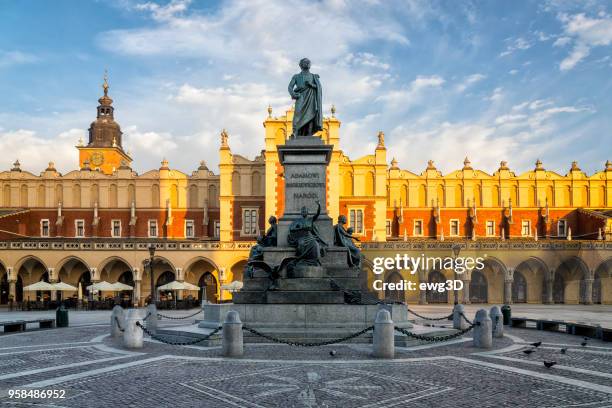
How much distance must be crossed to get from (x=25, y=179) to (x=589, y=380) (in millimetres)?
58599

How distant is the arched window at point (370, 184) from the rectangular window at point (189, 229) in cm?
1734

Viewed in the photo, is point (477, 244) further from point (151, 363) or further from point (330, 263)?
point (151, 363)

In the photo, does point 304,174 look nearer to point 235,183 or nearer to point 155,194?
point 235,183

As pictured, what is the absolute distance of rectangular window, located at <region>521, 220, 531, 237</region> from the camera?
59062 millimetres

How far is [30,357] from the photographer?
14547mm

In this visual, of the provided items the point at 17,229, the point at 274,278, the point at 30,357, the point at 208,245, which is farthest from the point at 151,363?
the point at 17,229

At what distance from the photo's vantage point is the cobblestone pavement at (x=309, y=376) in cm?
959

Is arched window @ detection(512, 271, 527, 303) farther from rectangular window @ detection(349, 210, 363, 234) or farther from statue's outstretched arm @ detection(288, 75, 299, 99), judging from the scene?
statue's outstretched arm @ detection(288, 75, 299, 99)

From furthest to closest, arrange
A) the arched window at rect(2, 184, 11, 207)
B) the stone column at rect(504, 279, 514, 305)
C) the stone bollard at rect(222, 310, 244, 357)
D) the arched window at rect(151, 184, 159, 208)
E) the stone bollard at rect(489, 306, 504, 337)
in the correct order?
the arched window at rect(151, 184, 159, 208) → the arched window at rect(2, 184, 11, 207) → the stone column at rect(504, 279, 514, 305) → the stone bollard at rect(489, 306, 504, 337) → the stone bollard at rect(222, 310, 244, 357)

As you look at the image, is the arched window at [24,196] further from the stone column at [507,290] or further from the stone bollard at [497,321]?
the stone bollard at [497,321]

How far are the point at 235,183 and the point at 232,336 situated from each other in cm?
4341

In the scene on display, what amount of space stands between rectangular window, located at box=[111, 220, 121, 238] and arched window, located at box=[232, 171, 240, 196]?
12314 millimetres

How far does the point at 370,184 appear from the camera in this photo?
185 feet

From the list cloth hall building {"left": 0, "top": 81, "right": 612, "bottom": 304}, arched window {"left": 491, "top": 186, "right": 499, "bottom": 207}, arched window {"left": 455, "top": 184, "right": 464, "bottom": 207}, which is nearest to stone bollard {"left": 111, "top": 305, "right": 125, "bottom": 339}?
cloth hall building {"left": 0, "top": 81, "right": 612, "bottom": 304}
